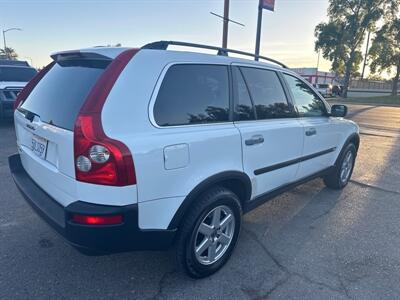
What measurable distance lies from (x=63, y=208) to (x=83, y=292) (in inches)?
28.7

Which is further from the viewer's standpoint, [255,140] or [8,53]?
[8,53]

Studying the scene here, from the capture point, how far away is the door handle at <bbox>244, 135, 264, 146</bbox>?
8.84 ft

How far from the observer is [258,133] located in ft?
9.18

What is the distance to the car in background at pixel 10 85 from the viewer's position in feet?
26.8

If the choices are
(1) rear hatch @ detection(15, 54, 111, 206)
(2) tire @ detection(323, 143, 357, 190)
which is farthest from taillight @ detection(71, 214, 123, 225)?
(2) tire @ detection(323, 143, 357, 190)

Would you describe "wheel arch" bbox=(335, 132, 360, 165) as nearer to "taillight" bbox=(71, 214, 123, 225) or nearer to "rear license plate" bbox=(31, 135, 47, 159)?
"taillight" bbox=(71, 214, 123, 225)

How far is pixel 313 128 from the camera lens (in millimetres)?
3658

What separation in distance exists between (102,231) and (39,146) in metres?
0.92

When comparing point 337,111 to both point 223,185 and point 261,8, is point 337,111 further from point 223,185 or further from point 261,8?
point 261,8

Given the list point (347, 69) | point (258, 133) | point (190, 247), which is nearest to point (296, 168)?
point (258, 133)

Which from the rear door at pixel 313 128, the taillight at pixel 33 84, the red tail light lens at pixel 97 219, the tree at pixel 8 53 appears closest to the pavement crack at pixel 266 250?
the rear door at pixel 313 128

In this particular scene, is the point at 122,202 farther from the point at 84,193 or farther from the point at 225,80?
the point at 225,80

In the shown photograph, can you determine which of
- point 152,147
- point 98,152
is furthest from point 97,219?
point 152,147

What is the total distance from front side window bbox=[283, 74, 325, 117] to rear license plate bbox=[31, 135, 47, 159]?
2.47 meters
